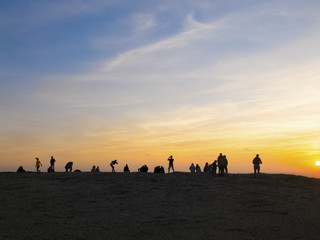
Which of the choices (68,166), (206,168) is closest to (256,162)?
(206,168)

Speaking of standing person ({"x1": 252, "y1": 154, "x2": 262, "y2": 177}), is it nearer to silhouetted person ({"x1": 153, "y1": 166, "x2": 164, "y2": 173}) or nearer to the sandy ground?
the sandy ground

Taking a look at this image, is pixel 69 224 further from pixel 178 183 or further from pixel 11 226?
pixel 178 183

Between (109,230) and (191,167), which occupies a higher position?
(191,167)

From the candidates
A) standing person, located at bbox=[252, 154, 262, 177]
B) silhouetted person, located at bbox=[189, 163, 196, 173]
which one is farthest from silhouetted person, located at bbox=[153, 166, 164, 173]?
standing person, located at bbox=[252, 154, 262, 177]

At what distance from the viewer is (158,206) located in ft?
85.4

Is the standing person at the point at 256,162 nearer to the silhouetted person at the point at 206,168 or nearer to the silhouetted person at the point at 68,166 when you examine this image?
the silhouetted person at the point at 206,168

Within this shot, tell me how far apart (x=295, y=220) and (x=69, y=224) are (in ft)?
47.8

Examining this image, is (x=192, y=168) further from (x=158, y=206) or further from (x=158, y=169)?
(x=158, y=206)

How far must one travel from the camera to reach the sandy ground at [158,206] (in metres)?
19.2

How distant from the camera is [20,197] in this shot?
1105 inches

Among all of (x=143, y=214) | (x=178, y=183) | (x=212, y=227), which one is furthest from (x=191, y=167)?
(x=212, y=227)

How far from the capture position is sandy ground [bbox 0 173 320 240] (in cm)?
1925

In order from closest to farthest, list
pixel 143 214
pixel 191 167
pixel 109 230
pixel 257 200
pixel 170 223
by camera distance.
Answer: pixel 109 230, pixel 170 223, pixel 143 214, pixel 257 200, pixel 191 167

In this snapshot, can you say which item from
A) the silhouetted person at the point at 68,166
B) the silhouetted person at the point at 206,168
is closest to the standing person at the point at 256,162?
the silhouetted person at the point at 206,168
